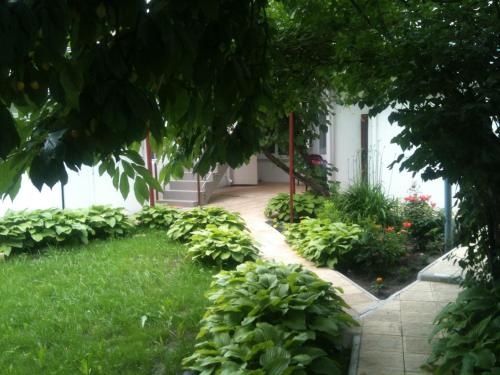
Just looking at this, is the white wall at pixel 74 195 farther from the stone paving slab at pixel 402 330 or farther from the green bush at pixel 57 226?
the stone paving slab at pixel 402 330

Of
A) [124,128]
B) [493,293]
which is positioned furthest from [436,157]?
[124,128]

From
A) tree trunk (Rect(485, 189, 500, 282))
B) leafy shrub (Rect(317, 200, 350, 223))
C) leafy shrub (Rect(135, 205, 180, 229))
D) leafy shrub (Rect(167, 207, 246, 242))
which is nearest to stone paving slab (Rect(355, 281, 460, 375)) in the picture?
tree trunk (Rect(485, 189, 500, 282))

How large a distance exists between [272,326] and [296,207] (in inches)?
224

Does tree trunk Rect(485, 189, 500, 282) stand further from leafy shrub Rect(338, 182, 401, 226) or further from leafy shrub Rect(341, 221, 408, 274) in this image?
leafy shrub Rect(338, 182, 401, 226)

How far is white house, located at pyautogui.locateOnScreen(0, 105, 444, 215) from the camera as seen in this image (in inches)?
360

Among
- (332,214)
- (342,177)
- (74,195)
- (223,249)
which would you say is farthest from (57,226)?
(342,177)

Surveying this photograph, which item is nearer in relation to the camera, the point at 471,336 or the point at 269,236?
the point at 471,336

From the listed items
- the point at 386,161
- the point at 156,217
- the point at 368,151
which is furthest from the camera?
the point at 368,151

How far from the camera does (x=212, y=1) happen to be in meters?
1.66

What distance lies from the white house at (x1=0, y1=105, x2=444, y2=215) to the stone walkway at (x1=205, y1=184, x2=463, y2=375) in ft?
9.09

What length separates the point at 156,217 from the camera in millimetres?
9023

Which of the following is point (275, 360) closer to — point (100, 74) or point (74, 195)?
point (100, 74)

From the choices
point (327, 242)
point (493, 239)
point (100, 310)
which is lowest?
point (100, 310)

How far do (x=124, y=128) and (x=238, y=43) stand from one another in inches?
28.4
